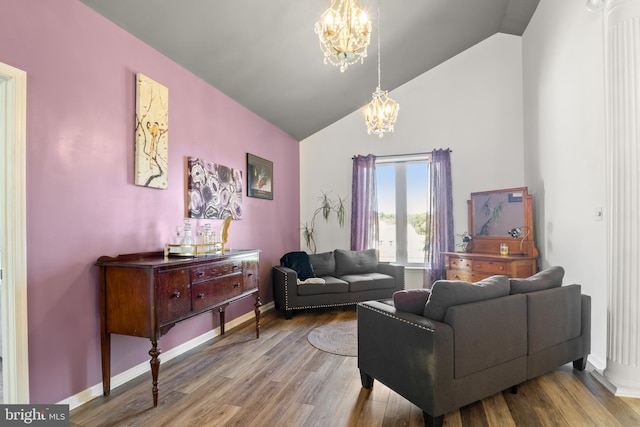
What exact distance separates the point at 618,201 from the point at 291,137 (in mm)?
4569

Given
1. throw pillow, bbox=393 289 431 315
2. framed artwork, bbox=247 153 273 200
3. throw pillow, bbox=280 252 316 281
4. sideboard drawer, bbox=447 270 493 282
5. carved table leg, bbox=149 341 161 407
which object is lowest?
carved table leg, bbox=149 341 161 407

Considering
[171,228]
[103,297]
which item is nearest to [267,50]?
[171,228]

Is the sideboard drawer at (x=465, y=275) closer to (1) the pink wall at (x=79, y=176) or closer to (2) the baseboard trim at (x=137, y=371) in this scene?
(2) the baseboard trim at (x=137, y=371)

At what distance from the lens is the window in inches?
228

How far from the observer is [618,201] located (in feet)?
8.49

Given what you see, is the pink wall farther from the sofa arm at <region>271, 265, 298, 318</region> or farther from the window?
the window

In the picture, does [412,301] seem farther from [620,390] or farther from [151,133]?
[151,133]

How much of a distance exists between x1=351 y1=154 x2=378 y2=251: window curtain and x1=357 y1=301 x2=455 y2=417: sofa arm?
3.32 metres

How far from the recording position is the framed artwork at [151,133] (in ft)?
9.46

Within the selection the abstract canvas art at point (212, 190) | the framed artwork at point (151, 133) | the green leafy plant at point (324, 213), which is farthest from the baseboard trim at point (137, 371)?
the green leafy plant at point (324, 213)

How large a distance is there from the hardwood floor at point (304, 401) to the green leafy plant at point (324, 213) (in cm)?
310

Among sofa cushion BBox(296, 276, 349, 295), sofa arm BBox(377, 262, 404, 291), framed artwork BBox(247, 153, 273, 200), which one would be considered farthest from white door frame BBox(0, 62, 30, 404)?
sofa arm BBox(377, 262, 404, 291)

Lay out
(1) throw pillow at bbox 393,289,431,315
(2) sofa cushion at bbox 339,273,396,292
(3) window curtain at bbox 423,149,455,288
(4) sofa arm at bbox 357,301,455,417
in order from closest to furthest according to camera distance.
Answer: (4) sofa arm at bbox 357,301,455,417 → (1) throw pillow at bbox 393,289,431,315 → (2) sofa cushion at bbox 339,273,396,292 → (3) window curtain at bbox 423,149,455,288

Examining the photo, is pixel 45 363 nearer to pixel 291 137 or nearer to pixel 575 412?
pixel 575 412
